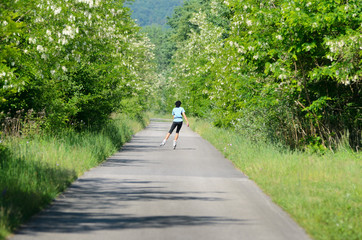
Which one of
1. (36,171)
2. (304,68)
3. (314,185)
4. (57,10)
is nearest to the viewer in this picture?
(36,171)

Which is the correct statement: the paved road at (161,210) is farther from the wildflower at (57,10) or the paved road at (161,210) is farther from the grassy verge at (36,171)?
the wildflower at (57,10)

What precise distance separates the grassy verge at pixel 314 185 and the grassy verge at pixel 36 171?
4.09 metres

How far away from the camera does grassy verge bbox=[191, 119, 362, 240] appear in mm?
9266

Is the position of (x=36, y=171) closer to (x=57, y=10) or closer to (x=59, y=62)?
(x=57, y=10)

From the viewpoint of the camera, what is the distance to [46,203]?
35.0ft

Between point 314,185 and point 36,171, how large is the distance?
574cm

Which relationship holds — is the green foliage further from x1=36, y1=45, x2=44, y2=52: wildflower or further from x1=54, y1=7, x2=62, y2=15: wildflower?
x1=36, y1=45, x2=44, y2=52: wildflower

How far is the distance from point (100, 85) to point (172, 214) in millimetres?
15767

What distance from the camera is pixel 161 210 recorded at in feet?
34.1

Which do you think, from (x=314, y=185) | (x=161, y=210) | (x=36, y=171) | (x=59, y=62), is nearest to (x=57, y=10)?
(x=59, y=62)

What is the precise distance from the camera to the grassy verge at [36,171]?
9461 mm

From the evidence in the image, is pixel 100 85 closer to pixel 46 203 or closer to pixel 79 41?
pixel 79 41

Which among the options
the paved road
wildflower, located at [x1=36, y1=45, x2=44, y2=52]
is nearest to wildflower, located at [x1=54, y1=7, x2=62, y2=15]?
wildflower, located at [x1=36, y1=45, x2=44, y2=52]

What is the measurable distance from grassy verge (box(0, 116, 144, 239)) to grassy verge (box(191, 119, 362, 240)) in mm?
4089
